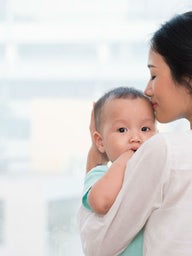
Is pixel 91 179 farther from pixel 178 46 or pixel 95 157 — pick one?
pixel 178 46

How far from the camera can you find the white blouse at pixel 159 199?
3.06 ft

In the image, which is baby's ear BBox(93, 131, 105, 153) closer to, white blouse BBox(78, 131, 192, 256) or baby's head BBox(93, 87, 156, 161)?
baby's head BBox(93, 87, 156, 161)

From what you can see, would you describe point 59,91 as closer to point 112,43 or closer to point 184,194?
point 112,43

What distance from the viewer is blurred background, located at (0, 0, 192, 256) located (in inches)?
72.7

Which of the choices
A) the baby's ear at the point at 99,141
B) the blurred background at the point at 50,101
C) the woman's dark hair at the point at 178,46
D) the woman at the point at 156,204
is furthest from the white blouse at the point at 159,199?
the blurred background at the point at 50,101

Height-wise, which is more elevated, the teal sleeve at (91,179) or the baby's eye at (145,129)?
the baby's eye at (145,129)

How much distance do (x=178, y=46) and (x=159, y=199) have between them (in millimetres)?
327

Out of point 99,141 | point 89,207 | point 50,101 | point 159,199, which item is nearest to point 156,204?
point 159,199

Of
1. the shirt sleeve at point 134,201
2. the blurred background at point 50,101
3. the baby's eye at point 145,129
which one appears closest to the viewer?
the shirt sleeve at point 134,201

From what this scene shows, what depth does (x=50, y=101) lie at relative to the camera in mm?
1861

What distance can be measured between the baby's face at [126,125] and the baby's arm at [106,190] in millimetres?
127

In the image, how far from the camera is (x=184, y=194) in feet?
3.08

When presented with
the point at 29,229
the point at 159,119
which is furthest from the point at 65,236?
the point at 159,119

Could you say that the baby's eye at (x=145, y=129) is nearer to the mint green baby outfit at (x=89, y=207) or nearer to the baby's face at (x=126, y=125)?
the baby's face at (x=126, y=125)
